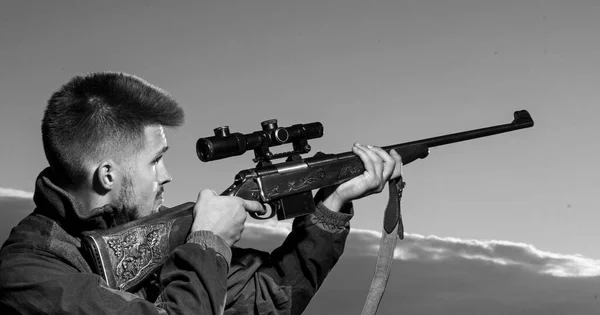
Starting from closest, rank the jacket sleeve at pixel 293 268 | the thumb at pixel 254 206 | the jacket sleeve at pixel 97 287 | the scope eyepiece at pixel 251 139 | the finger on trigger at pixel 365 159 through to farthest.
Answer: the jacket sleeve at pixel 97 287, the thumb at pixel 254 206, the scope eyepiece at pixel 251 139, the jacket sleeve at pixel 293 268, the finger on trigger at pixel 365 159

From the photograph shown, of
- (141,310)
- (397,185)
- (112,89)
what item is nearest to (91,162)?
(112,89)

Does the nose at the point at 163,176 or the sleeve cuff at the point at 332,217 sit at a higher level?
the sleeve cuff at the point at 332,217

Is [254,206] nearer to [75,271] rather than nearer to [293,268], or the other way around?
[293,268]

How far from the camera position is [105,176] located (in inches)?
129

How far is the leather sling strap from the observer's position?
4445 mm

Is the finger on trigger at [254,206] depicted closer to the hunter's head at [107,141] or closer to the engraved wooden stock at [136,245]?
the engraved wooden stock at [136,245]

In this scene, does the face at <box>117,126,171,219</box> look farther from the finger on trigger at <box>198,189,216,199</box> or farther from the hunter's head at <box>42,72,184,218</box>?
the finger on trigger at <box>198,189,216,199</box>

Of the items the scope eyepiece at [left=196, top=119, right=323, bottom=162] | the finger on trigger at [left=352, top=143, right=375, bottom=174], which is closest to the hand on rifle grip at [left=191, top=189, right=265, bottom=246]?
the scope eyepiece at [left=196, top=119, right=323, bottom=162]

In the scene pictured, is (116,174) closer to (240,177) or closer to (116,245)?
(116,245)

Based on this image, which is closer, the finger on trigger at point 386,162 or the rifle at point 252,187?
the rifle at point 252,187

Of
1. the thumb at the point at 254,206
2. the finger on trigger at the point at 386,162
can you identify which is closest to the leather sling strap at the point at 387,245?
the finger on trigger at the point at 386,162

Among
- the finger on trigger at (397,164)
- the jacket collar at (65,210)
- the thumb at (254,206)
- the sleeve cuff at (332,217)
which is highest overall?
the finger on trigger at (397,164)

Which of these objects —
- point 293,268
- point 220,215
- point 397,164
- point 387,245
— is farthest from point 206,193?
point 387,245

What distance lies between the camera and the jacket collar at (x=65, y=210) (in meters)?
3.18
